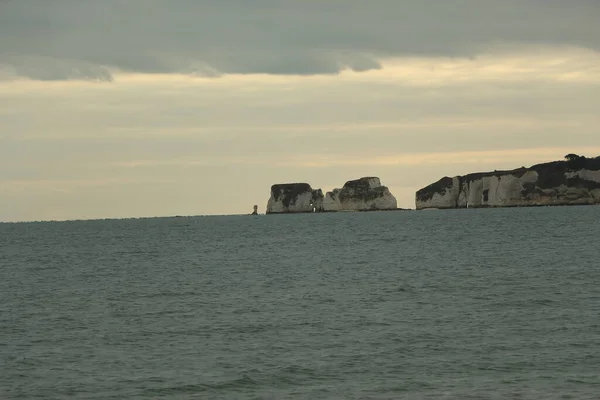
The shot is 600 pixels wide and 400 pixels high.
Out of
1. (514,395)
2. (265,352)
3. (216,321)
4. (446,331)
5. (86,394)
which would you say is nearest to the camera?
(514,395)

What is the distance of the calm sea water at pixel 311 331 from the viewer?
25.5 m

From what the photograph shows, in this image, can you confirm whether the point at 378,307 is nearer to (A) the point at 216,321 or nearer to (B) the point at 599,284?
A: (A) the point at 216,321

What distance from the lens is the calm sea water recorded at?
25516mm

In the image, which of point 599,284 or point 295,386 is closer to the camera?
point 295,386

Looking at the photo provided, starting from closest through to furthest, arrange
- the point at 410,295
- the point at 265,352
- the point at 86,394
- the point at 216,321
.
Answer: the point at 86,394, the point at 265,352, the point at 216,321, the point at 410,295

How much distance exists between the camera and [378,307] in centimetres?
4188

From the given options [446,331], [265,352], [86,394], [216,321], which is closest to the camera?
[86,394]

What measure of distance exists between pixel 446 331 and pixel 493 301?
9.39 m

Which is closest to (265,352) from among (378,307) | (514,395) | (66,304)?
(514,395)

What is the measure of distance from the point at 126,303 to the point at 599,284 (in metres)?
24.0

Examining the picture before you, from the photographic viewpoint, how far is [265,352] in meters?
30.5

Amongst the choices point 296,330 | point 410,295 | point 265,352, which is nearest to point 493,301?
point 410,295

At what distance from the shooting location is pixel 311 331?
34.9 meters

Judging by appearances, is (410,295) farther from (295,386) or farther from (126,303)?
(295,386)
